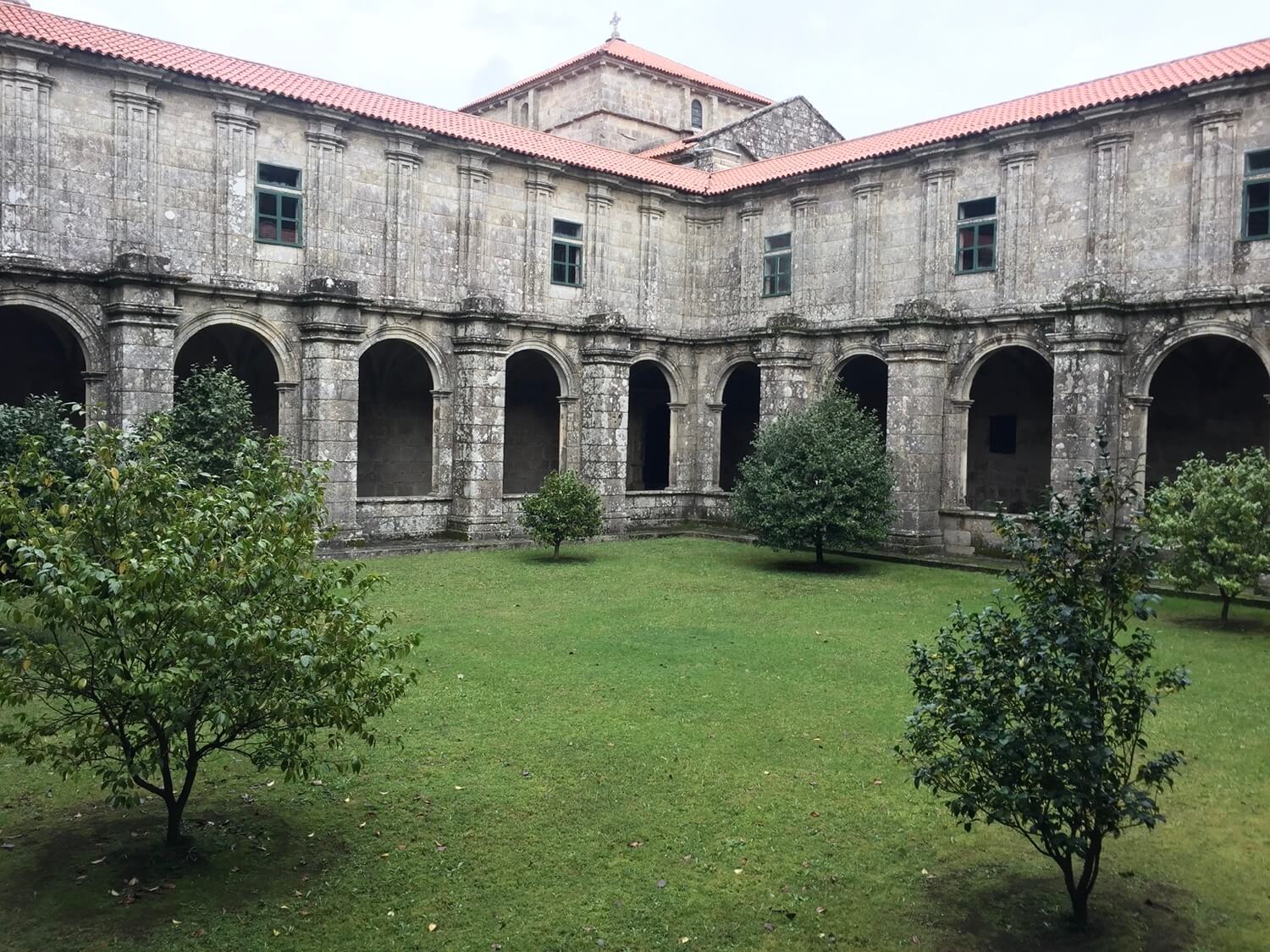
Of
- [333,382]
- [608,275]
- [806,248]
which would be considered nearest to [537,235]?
[608,275]

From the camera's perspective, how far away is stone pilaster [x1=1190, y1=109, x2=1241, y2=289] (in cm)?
1725

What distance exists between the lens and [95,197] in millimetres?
17547

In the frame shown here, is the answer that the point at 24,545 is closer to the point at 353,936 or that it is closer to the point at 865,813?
the point at 353,936

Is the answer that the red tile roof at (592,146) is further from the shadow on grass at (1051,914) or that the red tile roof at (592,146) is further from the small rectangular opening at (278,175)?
the shadow on grass at (1051,914)

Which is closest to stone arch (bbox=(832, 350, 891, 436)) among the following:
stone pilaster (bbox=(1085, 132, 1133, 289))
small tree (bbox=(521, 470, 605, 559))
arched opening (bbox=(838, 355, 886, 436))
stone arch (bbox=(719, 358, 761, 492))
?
arched opening (bbox=(838, 355, 886, 436))

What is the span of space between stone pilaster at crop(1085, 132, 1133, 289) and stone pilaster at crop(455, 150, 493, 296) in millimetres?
11772

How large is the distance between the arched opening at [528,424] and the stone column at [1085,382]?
13083mm

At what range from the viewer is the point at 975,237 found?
2064 centimetres

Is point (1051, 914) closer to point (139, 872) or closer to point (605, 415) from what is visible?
point (139, 872)

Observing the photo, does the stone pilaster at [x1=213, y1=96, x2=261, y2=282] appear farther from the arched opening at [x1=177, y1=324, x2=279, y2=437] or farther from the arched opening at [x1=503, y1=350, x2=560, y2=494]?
the arched opening at [x1=503, y1=350, x2=560, y2=494]

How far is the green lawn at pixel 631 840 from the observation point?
584 cm

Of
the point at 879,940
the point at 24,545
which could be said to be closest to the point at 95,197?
the point at 24,545

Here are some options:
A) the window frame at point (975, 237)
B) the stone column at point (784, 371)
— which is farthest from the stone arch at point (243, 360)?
the window frame at point (975, 237)

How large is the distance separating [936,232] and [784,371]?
172 inches
